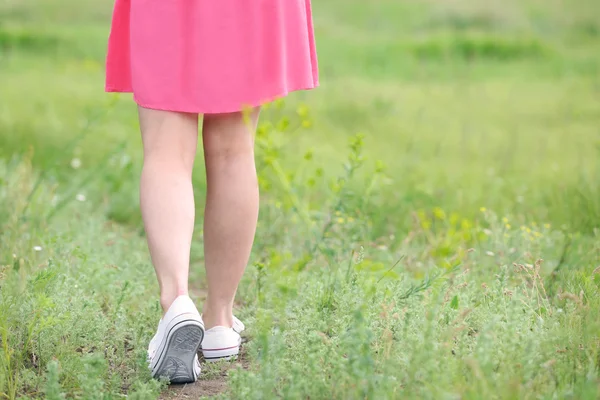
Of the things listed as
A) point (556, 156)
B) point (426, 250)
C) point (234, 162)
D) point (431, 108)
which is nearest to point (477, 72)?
point (431, 108)

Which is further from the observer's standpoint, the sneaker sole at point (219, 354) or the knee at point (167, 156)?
the sneaker sole at point (219, 354)

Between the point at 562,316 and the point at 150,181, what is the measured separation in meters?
1.23

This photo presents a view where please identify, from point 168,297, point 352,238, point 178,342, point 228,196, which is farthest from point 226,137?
point 352,238

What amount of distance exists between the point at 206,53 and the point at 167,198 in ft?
1.34

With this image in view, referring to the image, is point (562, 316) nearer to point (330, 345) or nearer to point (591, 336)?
point (591, 336)

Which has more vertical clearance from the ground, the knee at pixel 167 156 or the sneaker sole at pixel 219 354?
the knee at pixel 167 156

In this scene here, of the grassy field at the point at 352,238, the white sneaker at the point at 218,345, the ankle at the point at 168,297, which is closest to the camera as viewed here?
the grassy field at the point at 352,238

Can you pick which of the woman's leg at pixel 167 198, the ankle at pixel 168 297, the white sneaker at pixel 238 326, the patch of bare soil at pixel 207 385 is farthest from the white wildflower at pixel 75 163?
the ankle at pixel 168 297

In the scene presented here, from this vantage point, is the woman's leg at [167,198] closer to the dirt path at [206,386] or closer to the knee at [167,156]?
the knee at [167,156]

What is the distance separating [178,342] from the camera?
218cm

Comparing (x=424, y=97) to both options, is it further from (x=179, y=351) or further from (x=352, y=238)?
(x=179, y=351)

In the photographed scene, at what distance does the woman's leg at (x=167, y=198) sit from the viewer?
2.24 meters

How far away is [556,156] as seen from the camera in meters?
5.68

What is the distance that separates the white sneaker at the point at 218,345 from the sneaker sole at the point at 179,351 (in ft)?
0.67
